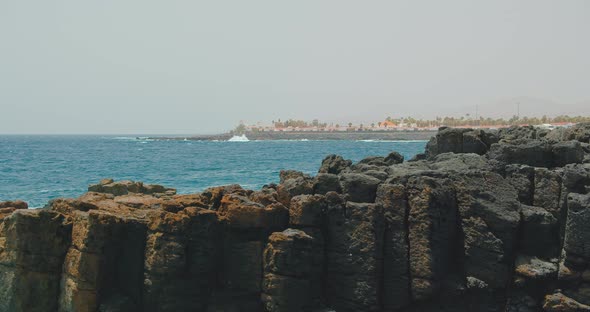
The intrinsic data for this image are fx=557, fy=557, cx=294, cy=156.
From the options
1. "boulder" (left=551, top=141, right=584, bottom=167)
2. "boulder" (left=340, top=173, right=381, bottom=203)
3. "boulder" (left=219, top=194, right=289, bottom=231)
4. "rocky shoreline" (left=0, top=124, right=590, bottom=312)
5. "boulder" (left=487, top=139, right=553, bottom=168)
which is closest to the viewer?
"rocky shoreline" (left=0, top=124, right=590, bottom=312)

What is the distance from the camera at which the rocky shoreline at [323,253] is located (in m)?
10.4

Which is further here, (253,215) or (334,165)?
(334,165)

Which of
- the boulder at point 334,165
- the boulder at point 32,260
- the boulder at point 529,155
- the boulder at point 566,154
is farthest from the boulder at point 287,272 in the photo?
the boulder at point 334,165

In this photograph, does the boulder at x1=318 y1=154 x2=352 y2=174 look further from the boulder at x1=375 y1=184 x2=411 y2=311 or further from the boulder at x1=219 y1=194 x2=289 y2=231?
the boulder at x1=219 y1=194 x2=289 y2=231

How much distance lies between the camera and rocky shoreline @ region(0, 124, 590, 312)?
411 inches

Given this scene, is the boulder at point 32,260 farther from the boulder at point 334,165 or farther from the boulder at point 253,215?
the boulder at point 334,165

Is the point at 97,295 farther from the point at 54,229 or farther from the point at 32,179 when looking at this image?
the point at 32,179

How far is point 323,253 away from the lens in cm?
1096

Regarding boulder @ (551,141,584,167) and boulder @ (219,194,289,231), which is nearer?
boulder @ (219,194,289,231)

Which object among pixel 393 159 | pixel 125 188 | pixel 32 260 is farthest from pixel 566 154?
pixel 125 188

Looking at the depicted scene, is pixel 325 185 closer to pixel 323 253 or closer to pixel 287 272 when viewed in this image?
pixel 323 253

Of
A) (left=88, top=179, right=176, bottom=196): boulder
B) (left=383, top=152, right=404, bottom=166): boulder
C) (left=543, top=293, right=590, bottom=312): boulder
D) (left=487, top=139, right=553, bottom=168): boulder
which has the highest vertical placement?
(left=487, top=139, right=553, bottom=168): boulder

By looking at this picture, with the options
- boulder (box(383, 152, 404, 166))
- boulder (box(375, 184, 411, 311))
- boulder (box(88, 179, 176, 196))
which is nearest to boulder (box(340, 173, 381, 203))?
boulder (box(375, 184, 411, 311))

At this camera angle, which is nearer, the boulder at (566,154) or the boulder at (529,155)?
the boulder at (566,154)
